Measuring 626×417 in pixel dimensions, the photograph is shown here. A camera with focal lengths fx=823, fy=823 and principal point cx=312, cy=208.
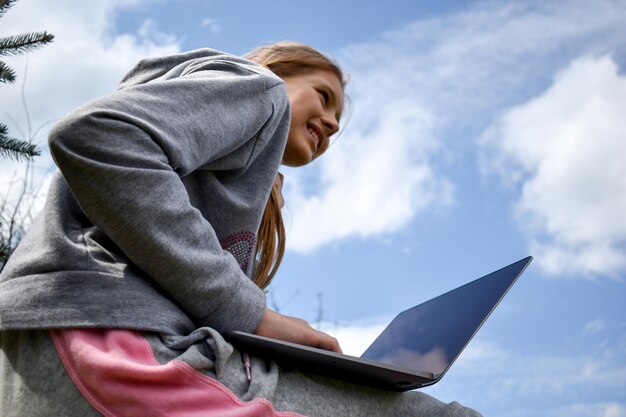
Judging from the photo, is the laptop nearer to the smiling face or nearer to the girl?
the girl

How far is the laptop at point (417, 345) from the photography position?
4.59 ft

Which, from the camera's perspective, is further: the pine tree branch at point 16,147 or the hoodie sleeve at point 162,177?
the pine tree branch at point 16,147

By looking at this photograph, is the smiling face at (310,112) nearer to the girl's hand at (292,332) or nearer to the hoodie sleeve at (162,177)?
the hoodie sleeve at (162,177)

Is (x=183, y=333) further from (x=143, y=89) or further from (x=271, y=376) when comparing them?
(x=143, y=89)

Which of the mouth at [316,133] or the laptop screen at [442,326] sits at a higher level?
the mouth at [316,133]

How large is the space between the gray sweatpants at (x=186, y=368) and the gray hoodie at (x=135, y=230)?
4cm

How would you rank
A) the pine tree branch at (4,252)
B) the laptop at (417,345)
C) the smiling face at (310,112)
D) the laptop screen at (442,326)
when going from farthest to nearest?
the pine tree branch at (4,252) → the smiling face at (310,112) → the laptop screen at (442,326) → the laptop at (417,345)

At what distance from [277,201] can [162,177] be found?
83 centimetres

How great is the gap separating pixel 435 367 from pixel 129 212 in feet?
2.04

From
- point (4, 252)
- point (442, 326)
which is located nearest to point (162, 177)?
point (442, 326)

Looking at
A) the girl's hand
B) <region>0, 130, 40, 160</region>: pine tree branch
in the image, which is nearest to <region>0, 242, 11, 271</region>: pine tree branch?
Answer: <region>0, 130, 40, 160</region>: pine tree branch

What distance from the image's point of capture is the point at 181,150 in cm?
141

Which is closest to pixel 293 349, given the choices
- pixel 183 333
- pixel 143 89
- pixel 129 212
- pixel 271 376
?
pixel 271 376

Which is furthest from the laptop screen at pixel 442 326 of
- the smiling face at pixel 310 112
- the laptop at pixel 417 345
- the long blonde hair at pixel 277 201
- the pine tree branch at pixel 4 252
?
the pine tree branch at pixel 4 252
